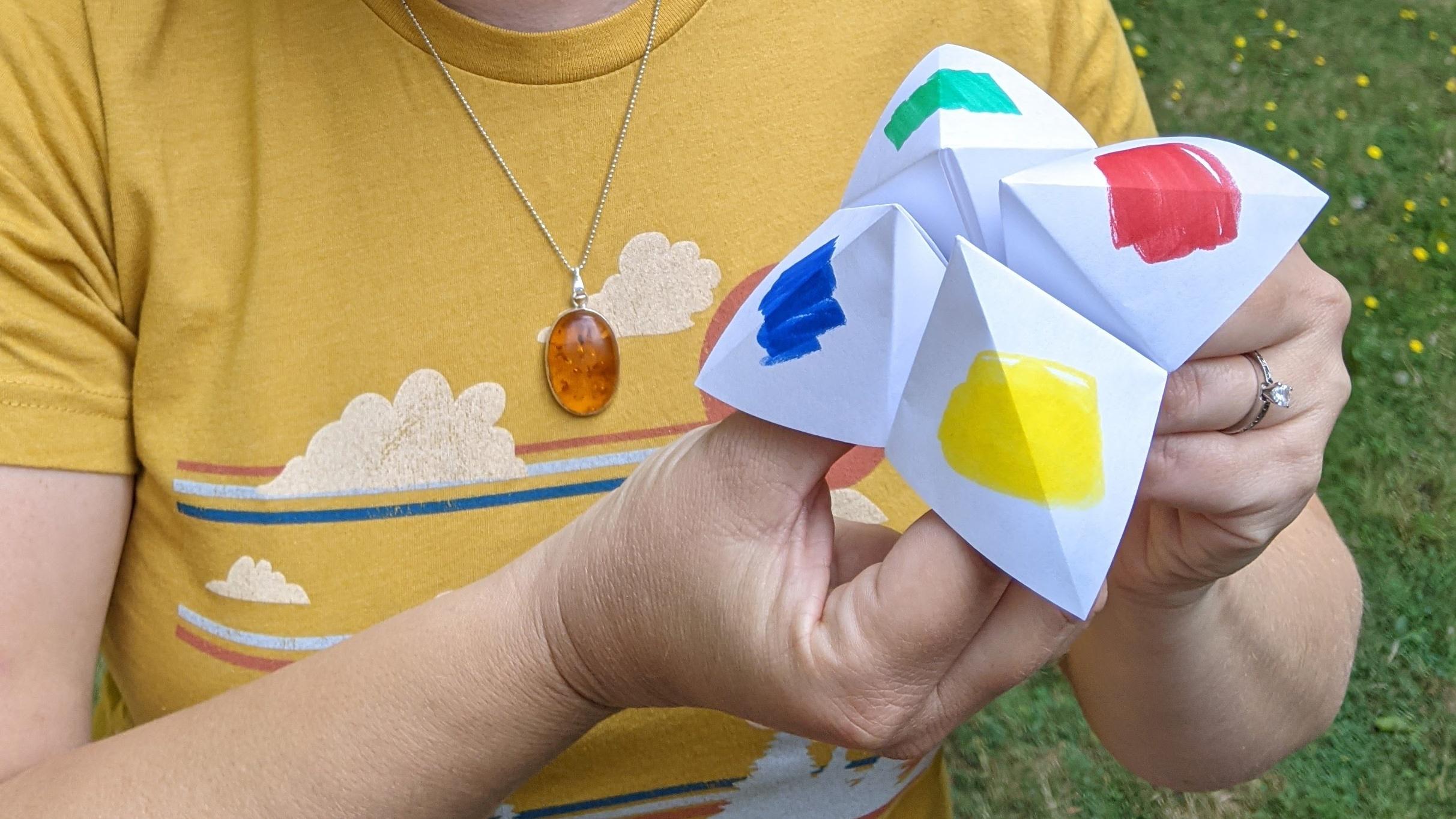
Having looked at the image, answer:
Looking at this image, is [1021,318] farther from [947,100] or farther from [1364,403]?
[1364,403]

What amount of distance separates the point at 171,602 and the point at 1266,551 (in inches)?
34.1

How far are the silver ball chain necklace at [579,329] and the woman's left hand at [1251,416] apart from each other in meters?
0.42

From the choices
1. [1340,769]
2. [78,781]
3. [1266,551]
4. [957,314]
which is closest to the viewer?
[957,314]

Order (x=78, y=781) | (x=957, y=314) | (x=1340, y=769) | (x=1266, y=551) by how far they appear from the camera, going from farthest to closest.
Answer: (x=1340, y=769), (x=1266, y=551), (x=78, y=781), (x=957, y=314)

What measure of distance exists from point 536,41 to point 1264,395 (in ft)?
1.90

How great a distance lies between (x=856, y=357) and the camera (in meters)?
0.64

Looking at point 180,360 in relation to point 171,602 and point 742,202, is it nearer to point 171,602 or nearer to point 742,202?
point 171,602

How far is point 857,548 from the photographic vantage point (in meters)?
0.75

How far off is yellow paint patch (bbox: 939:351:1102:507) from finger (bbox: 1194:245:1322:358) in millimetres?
Answer: 91

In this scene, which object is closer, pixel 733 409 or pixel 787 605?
pixel 787 605

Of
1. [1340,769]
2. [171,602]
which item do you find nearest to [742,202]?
[171,602]

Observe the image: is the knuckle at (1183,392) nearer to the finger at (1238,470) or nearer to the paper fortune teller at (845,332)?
the finger at (1238,470)

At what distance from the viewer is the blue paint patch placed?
64 centimetres

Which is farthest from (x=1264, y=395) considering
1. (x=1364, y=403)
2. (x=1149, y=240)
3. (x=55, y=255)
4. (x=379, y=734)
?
(x=1364, y=403)
